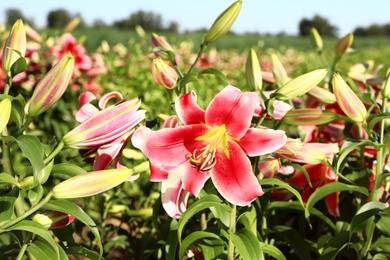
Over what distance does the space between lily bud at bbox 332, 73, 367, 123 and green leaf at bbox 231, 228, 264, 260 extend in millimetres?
304

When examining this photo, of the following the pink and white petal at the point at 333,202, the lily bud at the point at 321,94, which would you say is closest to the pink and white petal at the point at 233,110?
the lily bud at the point at 321,94

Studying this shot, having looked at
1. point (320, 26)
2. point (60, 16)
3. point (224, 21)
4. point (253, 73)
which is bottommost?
point (60, 16)

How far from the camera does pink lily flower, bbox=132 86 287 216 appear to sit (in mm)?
986

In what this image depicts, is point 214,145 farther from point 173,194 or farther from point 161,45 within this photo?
point 161,45

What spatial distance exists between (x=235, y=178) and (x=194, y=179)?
7cm

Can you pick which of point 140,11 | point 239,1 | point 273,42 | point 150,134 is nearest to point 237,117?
point 150,134

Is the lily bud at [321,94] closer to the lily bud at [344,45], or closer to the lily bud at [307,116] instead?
the lily bud at [307,116]

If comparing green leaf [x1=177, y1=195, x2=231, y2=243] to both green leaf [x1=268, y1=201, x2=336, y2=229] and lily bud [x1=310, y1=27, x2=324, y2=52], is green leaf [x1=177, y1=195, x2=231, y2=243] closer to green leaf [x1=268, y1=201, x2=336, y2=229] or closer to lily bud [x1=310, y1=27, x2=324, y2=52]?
green leaf [x1=268, y1=201, x2=336, y2=229]

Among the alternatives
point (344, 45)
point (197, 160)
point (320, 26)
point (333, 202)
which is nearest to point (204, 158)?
point (197, 160)

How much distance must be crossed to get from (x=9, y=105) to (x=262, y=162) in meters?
0.50

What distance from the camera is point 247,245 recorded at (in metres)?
1.00

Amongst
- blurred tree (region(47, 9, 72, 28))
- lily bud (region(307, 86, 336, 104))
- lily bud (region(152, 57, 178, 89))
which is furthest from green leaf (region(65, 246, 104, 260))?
blurred tree (region(47, 9, 72, 28))

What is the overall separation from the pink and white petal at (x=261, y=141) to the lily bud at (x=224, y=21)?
253 mm

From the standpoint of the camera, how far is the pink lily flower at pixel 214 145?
3.24ft
